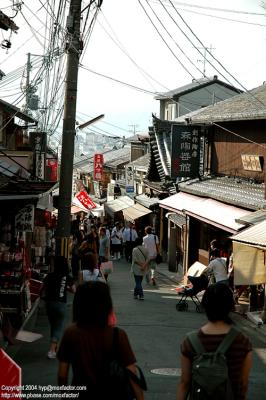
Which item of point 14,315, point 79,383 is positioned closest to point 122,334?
point 79,383

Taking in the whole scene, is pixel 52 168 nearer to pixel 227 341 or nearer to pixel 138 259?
pixel 138 259

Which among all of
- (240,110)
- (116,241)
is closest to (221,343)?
(240,110)

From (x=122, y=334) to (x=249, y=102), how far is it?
17363 mm

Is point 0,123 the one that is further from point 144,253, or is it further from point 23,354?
point 23,354

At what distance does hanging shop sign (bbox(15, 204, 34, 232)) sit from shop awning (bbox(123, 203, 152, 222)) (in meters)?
16.8

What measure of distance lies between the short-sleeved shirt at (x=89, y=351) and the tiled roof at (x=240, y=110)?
13781 millimetres

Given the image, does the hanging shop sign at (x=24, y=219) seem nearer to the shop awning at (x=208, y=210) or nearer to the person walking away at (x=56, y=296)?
the person walking away at (x=56, y=296)

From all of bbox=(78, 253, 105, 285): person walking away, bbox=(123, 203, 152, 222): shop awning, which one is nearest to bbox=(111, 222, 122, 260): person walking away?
bbox=(123, 203, 152, 222): shop awning

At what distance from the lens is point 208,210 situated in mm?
19219

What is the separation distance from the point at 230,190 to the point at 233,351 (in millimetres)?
15282

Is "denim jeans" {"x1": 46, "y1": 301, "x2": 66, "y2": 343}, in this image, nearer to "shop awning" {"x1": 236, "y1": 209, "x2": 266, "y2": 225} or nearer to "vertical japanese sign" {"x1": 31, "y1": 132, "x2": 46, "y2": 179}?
"shop awning" {"x1": 236, "y1": 209, "x2": 266, "y2": 225}

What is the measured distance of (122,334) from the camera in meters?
4.66

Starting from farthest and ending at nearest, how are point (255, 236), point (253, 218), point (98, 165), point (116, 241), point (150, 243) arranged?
point (98, 165), point (116, 241), point (150, 243), point (253, 218), point (255, 236)

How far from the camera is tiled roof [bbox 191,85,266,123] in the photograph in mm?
18578
